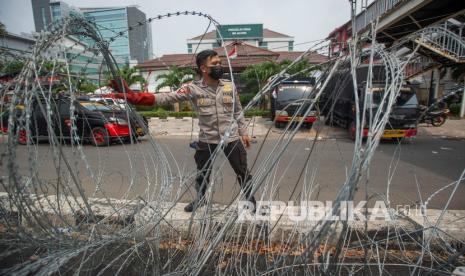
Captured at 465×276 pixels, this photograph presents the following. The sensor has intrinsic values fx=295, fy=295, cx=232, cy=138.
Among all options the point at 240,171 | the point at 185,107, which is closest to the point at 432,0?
the point at 240,171

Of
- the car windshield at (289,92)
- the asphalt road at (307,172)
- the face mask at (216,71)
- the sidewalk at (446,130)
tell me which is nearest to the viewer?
the face mask at (216,71)

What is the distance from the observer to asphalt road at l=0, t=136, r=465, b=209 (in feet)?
10.6

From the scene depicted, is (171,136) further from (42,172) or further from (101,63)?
(101,63)

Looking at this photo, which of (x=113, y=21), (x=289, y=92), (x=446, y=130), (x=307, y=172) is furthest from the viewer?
(x=289, y=92)

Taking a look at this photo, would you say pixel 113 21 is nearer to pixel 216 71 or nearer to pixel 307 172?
pixel 216 71

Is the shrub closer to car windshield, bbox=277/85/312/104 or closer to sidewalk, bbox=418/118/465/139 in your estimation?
sidewalk, bbox=418/118/465/139

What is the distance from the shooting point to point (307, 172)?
392 cm

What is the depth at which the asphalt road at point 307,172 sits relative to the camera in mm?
3240

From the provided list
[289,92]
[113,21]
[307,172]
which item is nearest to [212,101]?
[113,21]

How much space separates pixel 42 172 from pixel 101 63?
14.3 feet

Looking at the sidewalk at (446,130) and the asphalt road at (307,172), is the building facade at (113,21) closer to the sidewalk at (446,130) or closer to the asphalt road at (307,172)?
the asphalt road at (307,172)

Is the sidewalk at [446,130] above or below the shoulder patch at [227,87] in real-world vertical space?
below

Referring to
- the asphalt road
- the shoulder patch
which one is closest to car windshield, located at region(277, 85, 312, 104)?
the asphalt road

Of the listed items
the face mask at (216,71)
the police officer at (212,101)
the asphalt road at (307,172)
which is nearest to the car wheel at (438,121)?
the asphalt road at (307,172)
